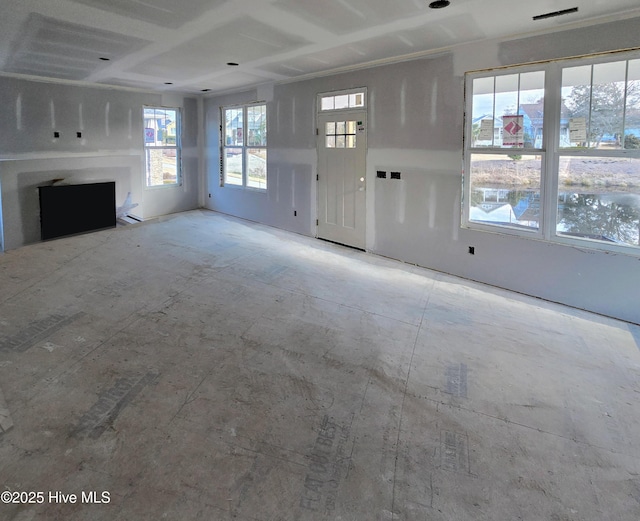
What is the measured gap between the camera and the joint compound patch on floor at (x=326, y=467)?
1.80 meters

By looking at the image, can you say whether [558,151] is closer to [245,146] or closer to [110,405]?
[110,405]

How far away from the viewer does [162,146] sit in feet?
28.6

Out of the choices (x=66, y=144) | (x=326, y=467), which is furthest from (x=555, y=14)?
(x=66, y=144)

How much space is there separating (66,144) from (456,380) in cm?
727

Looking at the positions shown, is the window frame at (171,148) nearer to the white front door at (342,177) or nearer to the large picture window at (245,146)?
the large picture window at (245,146)

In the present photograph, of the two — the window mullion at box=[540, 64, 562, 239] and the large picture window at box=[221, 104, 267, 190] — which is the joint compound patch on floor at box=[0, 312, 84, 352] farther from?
the large picture window at box=[221, 104, 267, 190]

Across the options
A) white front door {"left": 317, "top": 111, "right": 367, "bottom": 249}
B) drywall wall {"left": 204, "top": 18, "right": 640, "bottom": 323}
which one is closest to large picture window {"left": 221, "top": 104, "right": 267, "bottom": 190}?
drywall wall {"left": 204, "top": 18, "right": 640, "bottom": 323}

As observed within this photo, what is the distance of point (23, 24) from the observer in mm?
4020

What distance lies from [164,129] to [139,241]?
3.37 m

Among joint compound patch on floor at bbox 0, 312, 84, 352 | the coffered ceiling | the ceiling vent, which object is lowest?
joint compound patch on floor at bbox 0, 312, 84, 352

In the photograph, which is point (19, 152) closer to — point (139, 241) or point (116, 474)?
point (139, 241)

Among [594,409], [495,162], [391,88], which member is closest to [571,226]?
[495,162]

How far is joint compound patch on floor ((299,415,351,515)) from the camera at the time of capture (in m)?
1.80

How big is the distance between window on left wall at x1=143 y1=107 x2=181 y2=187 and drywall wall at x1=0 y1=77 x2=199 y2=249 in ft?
0.67
